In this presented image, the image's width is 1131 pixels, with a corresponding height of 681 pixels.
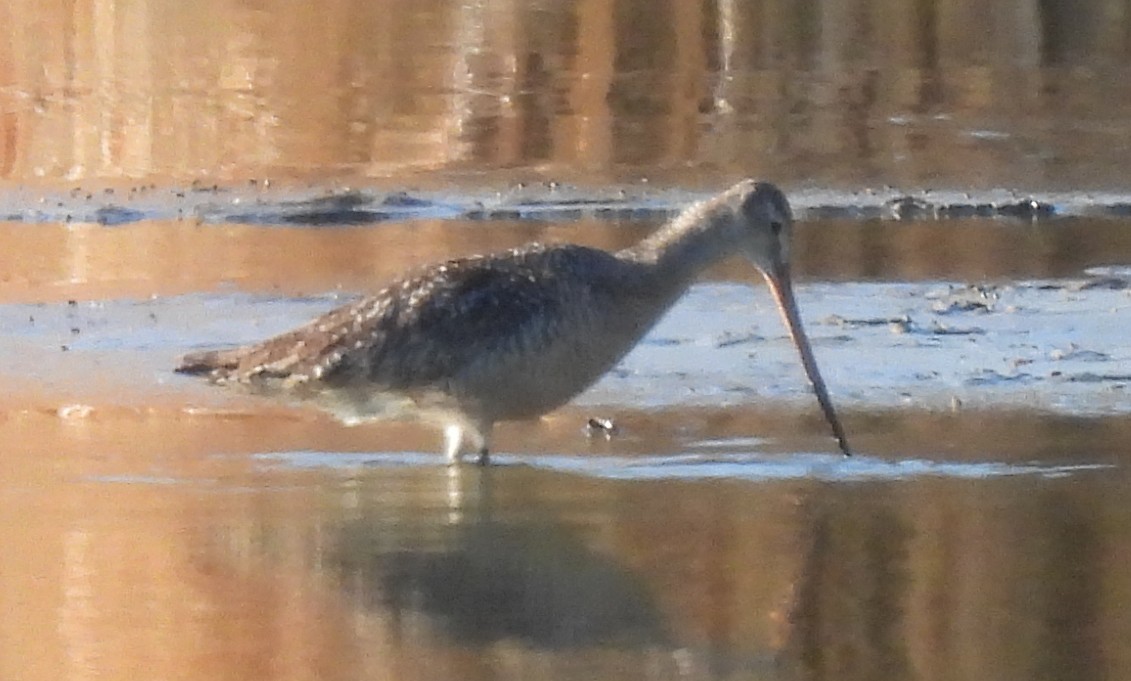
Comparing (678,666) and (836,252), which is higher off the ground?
(836,252)

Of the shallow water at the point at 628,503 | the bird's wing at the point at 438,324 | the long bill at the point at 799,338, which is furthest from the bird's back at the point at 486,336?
the long bill at the point at 799,338

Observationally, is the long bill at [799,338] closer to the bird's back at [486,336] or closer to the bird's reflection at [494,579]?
the bird's back at [486,336]

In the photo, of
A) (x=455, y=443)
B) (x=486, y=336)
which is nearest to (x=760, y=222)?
(x=486, y=336)

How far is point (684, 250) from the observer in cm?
761

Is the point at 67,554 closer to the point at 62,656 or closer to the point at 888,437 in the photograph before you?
the point at 62,656

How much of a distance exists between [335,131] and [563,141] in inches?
55.3

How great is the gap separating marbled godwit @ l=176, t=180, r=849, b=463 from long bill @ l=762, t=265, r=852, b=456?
0.04ft

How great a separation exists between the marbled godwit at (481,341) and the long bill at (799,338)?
1 cm

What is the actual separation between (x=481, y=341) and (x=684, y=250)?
0.79 meters

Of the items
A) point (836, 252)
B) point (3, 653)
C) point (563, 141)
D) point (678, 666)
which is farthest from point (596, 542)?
point (563, 141)

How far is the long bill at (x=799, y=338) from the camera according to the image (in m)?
7.41

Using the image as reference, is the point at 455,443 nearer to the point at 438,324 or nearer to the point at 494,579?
the point at 438,324

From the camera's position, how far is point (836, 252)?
35.3 ft

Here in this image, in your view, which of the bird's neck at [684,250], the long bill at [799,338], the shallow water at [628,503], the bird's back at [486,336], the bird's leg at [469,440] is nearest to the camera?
the shallow water at [628,503]
